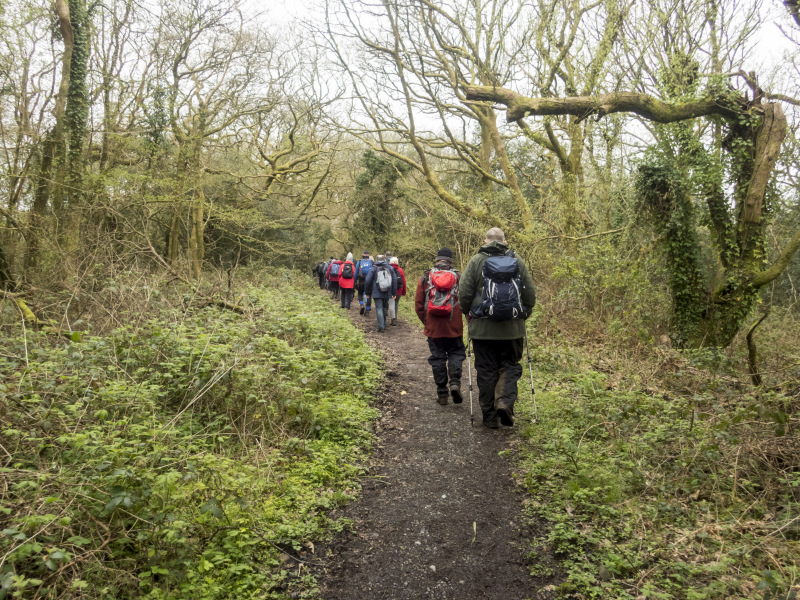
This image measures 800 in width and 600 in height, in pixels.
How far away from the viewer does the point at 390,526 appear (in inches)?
137

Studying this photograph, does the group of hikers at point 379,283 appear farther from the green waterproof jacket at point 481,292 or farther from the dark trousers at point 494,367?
the dark trousers at point 494,367

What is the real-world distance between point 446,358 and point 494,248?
188cm

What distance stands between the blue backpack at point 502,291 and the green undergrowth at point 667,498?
1285 millimetres

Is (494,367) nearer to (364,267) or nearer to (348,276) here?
(364,267)

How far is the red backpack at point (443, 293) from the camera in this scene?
6.07 metres

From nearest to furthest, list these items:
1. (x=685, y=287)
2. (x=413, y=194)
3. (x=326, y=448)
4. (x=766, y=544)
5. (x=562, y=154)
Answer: (x=766, y=544) < (x=326, y=448) < (x=685, y=287) < (x=562, y=154) < (x=413, y=194)

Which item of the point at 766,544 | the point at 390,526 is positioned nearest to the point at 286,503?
the point at 390,526

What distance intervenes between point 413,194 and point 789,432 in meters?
19.6

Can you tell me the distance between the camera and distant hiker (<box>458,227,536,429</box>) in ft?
16.6

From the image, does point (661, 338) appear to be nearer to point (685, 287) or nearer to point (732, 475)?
point (685, 287)

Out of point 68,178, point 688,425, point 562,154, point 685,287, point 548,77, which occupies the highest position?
point 548,77

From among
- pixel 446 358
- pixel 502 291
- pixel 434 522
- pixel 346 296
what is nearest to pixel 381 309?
pixel 346 296

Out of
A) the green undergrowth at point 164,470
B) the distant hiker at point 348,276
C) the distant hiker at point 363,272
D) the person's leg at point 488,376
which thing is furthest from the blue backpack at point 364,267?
the person's leg at point 488,376

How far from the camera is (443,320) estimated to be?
6.14 metres
